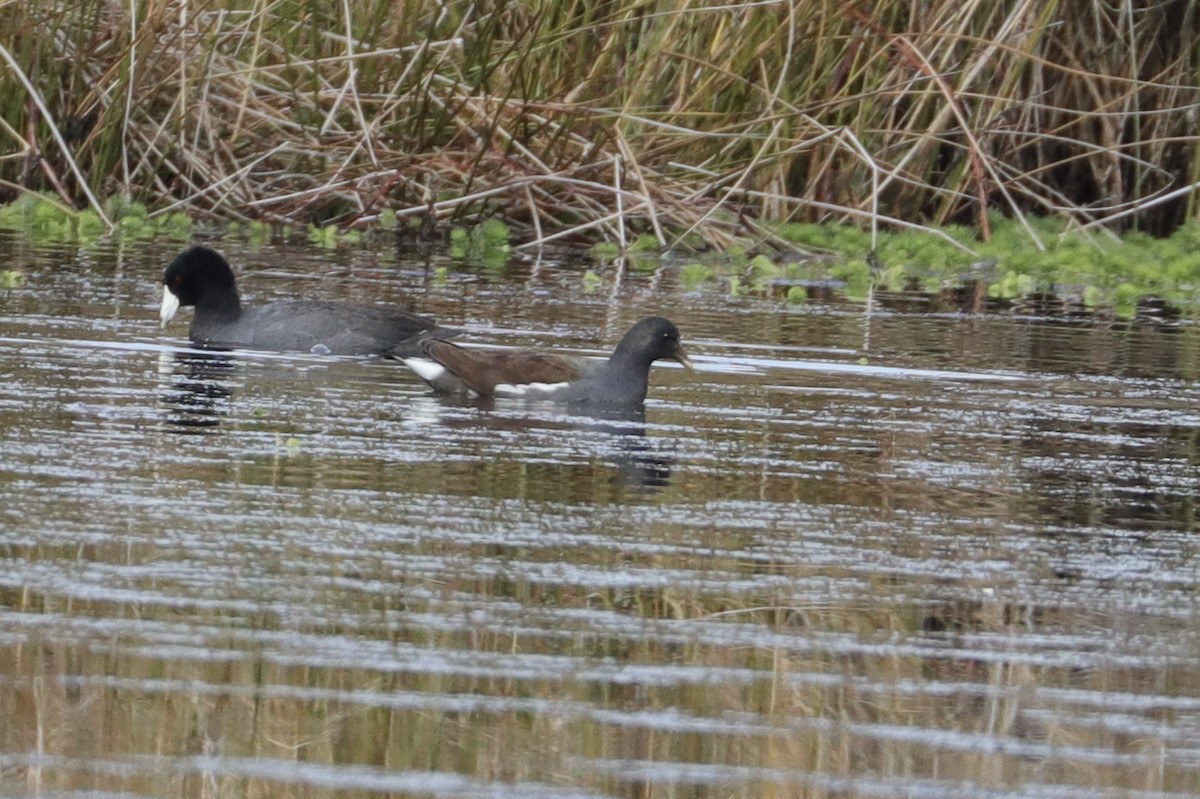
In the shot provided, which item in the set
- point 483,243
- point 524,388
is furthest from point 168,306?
point 483,243

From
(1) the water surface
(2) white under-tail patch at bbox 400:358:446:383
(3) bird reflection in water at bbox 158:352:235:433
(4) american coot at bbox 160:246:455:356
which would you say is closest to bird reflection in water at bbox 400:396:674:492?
(1) the water surface

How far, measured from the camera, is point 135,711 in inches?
173

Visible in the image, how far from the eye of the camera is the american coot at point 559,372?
373 inches

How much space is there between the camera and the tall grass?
654 inches

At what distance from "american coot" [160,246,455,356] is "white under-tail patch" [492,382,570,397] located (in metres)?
1.23

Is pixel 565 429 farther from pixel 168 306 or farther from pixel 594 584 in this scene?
pixel 168 306

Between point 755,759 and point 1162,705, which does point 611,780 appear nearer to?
point 755,759

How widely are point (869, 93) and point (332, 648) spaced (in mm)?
11403

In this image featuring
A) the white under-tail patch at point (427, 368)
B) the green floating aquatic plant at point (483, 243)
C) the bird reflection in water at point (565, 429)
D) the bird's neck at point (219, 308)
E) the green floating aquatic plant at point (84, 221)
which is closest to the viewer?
the bird reflection in water at point (565, 429)

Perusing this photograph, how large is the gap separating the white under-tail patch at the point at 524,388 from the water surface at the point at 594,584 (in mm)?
55

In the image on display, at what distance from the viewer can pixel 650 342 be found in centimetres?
958

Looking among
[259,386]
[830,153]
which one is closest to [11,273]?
[259,386]

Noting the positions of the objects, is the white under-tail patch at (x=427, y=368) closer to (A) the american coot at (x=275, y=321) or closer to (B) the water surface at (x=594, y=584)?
(B) the water surface at (x=594, y=584)

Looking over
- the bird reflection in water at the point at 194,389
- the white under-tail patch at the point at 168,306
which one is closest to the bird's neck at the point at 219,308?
the white under-tail patch at the point at 168,306
